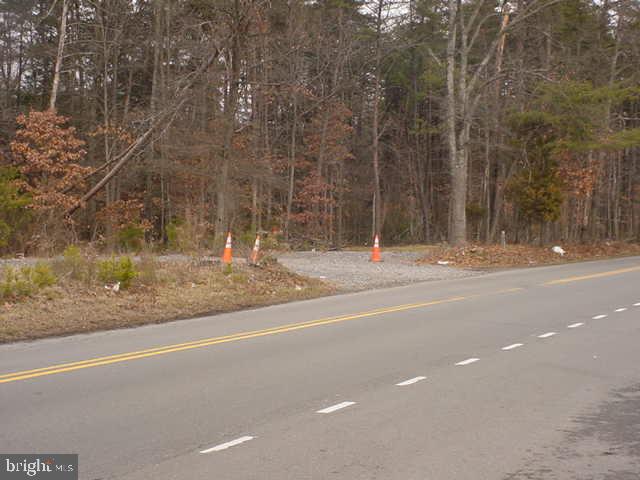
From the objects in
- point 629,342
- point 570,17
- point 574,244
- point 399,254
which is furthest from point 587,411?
point 570,17

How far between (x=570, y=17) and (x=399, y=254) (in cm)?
1664

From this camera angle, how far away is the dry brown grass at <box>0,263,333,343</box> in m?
12.8

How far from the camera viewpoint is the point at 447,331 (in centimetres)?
1245

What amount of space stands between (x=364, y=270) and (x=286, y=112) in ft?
82.2

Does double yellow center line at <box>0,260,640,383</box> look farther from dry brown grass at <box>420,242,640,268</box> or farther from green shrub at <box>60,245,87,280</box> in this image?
dry brown grass at <box>420,242,640,268</box>

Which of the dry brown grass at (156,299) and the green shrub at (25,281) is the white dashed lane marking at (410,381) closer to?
the dry brown grass at (156,299)

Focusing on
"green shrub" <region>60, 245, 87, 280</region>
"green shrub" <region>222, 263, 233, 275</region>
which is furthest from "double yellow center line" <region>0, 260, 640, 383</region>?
"green shrub" <region>60, 245, 87, 280</region>

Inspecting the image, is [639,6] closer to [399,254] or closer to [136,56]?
[399,254]

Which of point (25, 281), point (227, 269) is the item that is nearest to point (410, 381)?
point (25, 281)

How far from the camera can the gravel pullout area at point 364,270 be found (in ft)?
68.9

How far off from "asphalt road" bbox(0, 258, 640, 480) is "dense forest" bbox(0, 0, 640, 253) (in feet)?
29.2

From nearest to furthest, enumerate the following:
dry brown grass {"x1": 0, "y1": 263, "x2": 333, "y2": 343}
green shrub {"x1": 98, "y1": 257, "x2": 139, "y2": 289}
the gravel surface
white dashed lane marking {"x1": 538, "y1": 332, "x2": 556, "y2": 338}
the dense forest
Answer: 1. white dashed lane marking {"x1": 538, "y1": 332, "x2": 556, "y2": 338}
2. dry brown grass {"x1": 0, "y1": 263, "x2": 333, "y2": 343}
3. green shrub {"x1": 98, "y1": 257, "x2": 139, "y2": 289}
4. the gravel surface
5. the dense forest

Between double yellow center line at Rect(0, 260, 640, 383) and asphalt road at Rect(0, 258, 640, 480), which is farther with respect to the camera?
double yellow center line at Rect(0, 260, 640, 383)

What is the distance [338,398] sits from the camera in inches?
311
